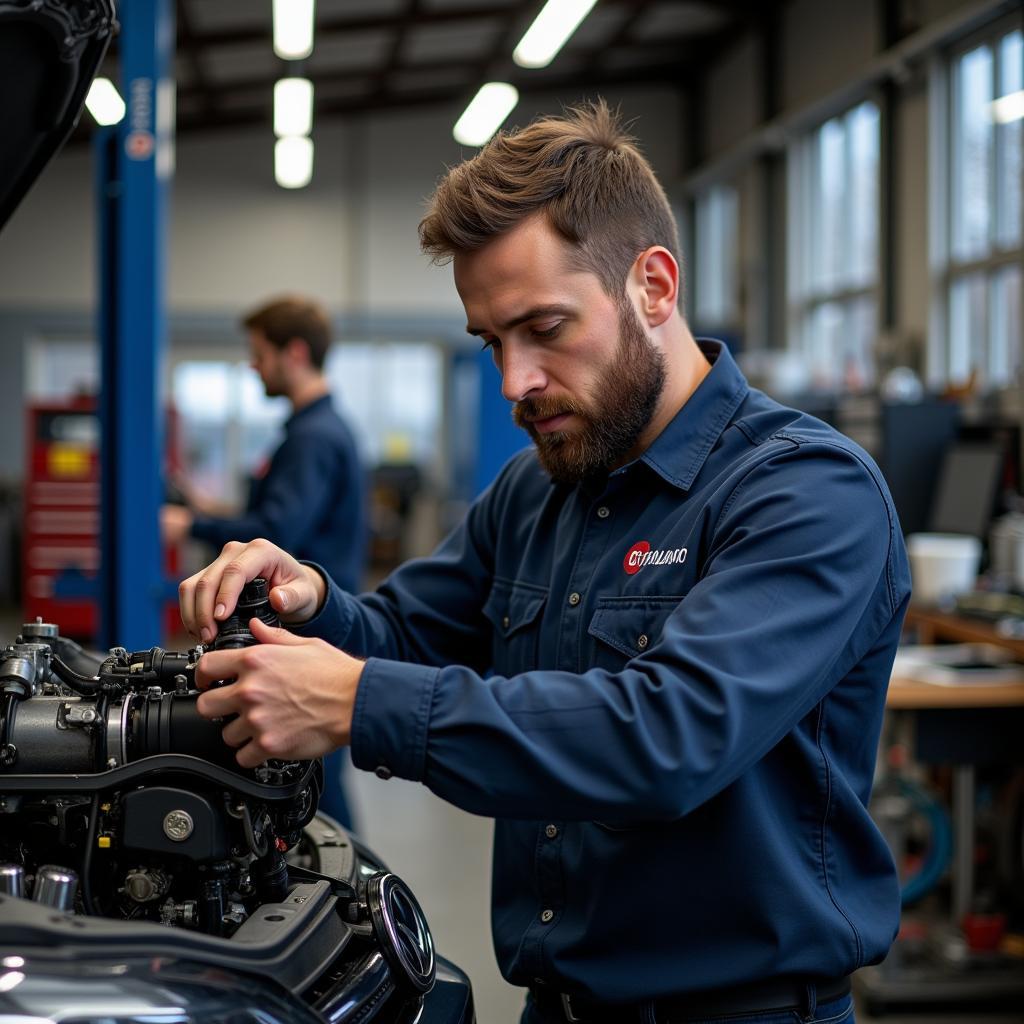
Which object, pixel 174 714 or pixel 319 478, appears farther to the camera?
pixel 319 478

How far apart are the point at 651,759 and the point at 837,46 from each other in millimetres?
8568

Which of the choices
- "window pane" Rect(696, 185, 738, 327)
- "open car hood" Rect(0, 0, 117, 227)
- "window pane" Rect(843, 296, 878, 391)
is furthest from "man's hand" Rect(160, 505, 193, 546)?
"window pane" Rect(696, 185, 738, 327)

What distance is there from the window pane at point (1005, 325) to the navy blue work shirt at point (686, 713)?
5908 millimetres

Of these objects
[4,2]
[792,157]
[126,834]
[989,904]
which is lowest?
[989,904]

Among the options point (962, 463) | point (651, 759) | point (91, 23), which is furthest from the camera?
point (962, 463)

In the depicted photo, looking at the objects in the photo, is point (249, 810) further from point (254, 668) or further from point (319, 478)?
point (319, 478)

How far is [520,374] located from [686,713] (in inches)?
17.9

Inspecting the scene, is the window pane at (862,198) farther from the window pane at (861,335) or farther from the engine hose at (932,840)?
the engine hose at (932,840)

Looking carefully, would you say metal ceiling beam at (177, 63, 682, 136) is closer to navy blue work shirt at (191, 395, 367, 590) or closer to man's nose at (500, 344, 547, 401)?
navy blue work shirt at (191, 395, 367, 590)

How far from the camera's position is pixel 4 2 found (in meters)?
1.18

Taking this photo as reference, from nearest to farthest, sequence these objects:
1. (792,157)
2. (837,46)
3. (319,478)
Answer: (319,478) < (837,46) < (792,157)

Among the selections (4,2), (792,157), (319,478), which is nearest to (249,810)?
(4,2)

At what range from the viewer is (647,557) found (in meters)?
1.28

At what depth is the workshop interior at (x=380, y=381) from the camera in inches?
45.3
